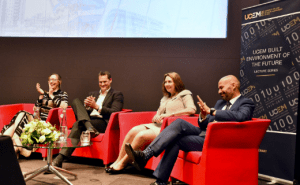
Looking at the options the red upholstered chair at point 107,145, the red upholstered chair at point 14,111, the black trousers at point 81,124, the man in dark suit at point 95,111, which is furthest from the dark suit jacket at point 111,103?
the red upholstered chair at point 14,111

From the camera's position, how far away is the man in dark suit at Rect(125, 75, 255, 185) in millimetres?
2754

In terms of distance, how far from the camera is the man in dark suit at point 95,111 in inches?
147

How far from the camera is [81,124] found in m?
3.84

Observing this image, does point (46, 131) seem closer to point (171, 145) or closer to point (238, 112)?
point (171, 145)

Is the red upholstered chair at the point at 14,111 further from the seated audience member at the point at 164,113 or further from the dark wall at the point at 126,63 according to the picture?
the seated audience member at the point at 164,113

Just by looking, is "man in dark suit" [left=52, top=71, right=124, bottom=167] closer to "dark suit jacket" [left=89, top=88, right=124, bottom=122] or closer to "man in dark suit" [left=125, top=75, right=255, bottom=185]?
"dark suit jacket" [left=89, top=88, right=124, bottom=122]

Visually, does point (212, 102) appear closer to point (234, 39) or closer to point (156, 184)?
point (234, 39)

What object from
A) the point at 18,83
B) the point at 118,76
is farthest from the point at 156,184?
the point at 18,83

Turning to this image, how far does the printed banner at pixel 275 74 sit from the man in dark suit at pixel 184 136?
2.31 ft

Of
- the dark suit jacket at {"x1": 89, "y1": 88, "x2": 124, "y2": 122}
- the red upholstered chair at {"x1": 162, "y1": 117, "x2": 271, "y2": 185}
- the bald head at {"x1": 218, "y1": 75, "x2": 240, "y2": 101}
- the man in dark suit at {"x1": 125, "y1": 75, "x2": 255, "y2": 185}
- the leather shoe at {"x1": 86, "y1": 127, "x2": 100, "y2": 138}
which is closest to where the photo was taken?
the red upholstered chair at {"x1": 162, "y1": 117, "x2": 271, "y2": 185}

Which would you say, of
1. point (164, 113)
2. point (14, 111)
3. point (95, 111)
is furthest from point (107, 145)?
point (14, 111)

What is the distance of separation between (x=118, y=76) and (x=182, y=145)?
213 cm

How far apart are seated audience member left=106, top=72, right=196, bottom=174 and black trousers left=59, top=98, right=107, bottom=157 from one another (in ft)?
1.73

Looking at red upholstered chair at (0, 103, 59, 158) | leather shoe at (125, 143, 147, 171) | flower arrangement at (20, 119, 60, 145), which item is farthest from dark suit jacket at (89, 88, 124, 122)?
leather shoe at (125, 143, 147, 171)
